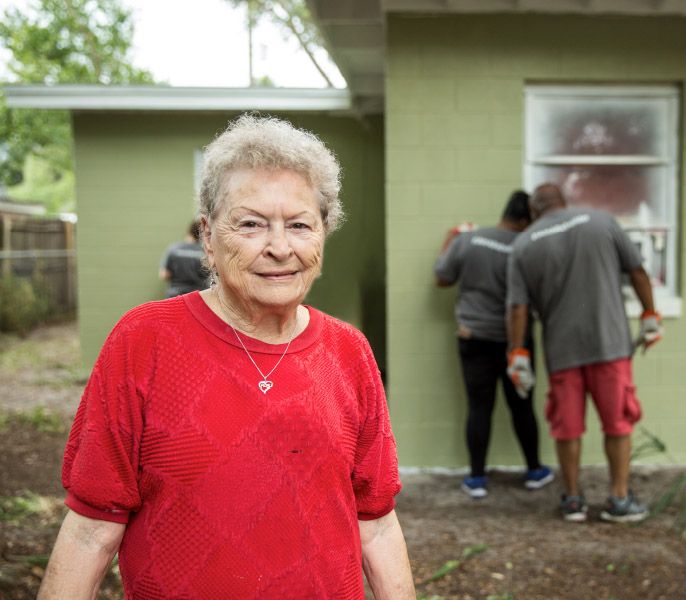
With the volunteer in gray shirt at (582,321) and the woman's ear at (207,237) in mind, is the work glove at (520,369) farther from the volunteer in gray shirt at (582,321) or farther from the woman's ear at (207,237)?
the woman's ear at (207,237)

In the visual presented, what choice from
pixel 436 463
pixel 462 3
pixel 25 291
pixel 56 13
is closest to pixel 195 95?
pixel 462 3

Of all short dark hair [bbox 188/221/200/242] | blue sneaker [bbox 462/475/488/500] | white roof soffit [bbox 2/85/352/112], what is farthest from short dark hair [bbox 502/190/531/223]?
white roof soffit [bbox 2/85/352/112]

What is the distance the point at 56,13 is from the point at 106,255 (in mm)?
21110

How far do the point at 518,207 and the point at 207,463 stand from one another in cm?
423

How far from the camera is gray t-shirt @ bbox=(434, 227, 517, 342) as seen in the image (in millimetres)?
5570

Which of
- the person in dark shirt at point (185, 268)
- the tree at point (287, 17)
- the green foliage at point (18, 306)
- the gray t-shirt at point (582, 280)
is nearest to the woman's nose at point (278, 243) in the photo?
the gray t-shirt at point (582, 280)

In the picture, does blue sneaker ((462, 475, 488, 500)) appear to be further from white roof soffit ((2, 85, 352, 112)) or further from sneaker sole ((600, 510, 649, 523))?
white roof soffit ((2, 85, 352, 112))

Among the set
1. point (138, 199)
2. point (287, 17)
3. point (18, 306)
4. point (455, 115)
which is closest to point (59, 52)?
point (287, 17)

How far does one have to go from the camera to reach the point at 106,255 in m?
10.1

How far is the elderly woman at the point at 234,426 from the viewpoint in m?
1.71

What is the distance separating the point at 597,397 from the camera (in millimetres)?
4957

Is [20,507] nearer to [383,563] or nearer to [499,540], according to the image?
[499,540]

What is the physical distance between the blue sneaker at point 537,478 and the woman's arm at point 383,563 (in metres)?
3.93

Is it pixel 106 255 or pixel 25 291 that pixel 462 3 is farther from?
pixel 25 291
